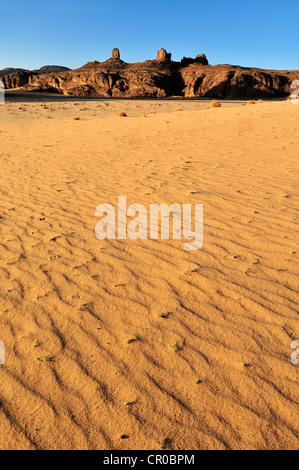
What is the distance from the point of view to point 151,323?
101 inches

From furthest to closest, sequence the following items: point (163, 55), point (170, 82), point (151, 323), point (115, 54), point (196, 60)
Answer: point (115, 54) → point (196, 60) → point (163, 55) → point (170, 82) → point (151, 323)

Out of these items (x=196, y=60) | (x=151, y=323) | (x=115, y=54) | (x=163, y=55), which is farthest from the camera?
(x=115, y=54)

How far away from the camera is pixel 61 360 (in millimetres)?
2262

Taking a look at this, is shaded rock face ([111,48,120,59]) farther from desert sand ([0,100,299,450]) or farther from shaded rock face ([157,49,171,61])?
desert sand ([0,100,299,450])

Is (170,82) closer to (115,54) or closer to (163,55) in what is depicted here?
(163,55)

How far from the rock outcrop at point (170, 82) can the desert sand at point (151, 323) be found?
156ft

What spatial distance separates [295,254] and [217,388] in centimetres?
194

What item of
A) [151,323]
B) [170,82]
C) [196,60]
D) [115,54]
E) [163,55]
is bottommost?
[151,323]

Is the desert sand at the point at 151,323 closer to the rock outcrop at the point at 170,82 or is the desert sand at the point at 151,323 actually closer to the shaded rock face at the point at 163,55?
the rock outcrop at the point at 170,82

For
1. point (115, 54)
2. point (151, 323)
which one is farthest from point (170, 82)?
point (151, 323)

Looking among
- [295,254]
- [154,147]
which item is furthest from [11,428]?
[154,147]

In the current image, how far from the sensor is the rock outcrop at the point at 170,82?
49.7 meters

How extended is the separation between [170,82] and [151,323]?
56.4 m
